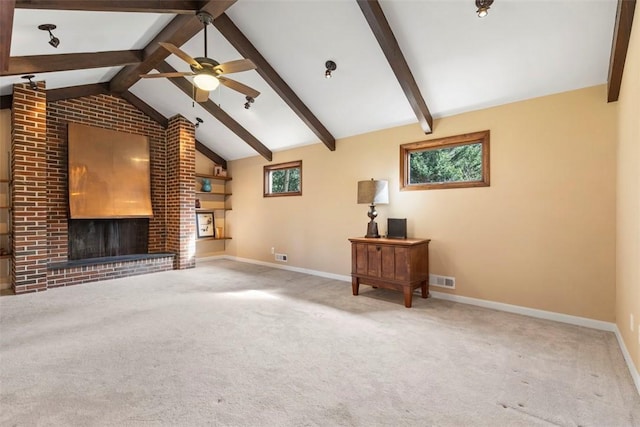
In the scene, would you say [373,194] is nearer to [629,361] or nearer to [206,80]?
[206,80]

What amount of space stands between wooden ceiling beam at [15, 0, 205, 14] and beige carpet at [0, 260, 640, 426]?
112 inches

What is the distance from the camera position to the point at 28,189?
4402mm

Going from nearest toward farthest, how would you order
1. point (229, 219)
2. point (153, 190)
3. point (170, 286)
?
point (170, 286), point (153, 190), point (229, 219)

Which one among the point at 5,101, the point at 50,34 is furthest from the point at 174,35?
the point at 5,101

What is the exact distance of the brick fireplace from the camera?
436cm

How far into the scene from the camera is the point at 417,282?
3.88 meters

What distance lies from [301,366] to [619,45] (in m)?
3.60

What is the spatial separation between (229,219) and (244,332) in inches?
194

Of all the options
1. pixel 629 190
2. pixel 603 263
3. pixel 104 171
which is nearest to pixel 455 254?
pixel 603 263

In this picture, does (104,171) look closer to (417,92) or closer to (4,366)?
(4,366)

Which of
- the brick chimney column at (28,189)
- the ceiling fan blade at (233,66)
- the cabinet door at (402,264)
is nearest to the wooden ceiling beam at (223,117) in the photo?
the brick chimney column at (28,189)

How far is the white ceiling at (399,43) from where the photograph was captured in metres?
→ 2.80

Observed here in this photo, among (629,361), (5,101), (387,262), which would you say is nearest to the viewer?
(629,361)

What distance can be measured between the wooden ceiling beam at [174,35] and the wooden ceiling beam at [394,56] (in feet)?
4.29
